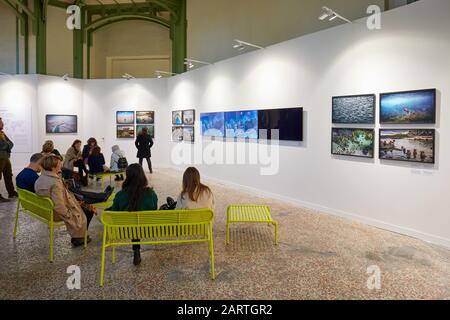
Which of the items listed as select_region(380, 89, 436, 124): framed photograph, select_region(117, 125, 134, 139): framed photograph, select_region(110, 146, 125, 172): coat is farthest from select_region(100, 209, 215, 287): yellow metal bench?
select_region(117, 125, 134, 139): framed photograph

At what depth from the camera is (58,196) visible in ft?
13.4

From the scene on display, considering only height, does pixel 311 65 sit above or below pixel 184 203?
above

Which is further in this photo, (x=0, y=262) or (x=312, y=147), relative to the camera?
(x=312, y=147)

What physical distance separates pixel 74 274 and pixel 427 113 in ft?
16.5

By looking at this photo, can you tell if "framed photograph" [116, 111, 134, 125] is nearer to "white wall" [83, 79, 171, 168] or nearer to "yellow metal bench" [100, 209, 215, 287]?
"white wall" [83, 79, 171, 168]

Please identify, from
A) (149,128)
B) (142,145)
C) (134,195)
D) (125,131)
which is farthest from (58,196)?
(125,131)

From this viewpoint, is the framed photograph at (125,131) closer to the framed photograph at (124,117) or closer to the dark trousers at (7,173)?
the framed photograph at (124,117)

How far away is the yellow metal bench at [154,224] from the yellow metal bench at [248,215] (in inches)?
38.2

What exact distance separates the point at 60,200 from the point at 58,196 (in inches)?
2.2

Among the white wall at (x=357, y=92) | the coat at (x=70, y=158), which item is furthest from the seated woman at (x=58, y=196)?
the white wall at (x=357, y=92)

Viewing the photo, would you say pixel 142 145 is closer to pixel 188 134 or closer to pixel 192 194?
pixel 188 134
